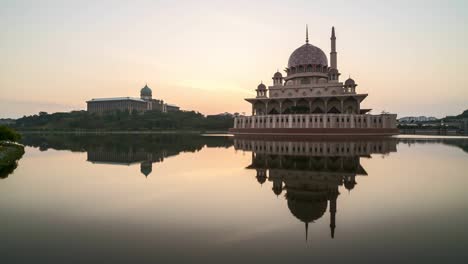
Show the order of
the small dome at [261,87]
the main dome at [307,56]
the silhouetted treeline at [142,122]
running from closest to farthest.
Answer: the main dome at [307,56], the small dome at [261,87], the silhouetted treeline at [142,122]

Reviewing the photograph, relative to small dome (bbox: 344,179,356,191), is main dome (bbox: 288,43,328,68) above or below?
above

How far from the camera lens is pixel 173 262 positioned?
5340 mm

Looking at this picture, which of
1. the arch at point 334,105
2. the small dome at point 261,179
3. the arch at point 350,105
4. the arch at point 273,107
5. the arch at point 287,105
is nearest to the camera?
the small dome at point 261,179

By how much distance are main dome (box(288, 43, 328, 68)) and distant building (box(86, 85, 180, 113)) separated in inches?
3364

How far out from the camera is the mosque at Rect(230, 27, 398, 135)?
55406 mm

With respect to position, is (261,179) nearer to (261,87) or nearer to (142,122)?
(261,87)

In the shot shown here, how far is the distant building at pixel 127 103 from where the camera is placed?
137250mm

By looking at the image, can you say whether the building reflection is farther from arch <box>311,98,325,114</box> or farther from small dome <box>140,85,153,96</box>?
small dome <box>140,85,153,96</box>

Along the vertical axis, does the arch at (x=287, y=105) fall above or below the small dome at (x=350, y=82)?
below

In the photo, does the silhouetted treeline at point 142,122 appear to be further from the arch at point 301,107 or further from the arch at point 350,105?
the arch at point 350,105

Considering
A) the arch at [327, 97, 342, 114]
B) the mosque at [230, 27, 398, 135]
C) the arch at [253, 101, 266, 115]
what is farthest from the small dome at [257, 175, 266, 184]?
the arch at [253, 101, 266, 115]

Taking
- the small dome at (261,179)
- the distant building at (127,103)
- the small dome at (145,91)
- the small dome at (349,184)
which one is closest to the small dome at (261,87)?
the small dome at (261,179)

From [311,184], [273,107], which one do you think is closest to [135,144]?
[311,184]

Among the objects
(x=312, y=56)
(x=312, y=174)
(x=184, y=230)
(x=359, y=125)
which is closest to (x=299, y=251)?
(x=184, y=230)
